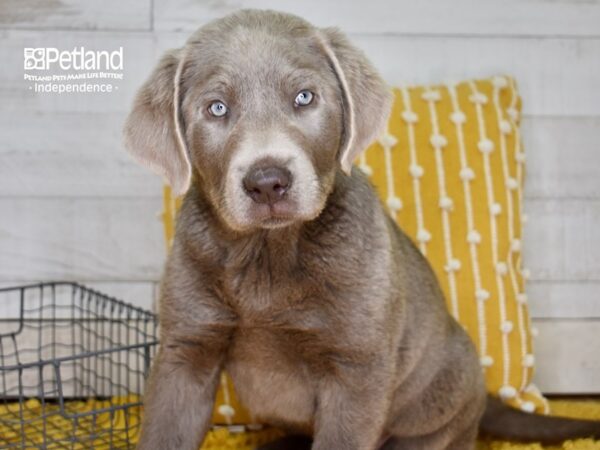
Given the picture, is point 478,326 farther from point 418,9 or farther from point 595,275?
point 418,9

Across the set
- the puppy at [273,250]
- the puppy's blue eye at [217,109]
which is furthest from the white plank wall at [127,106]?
the puppy's blue eye at [217,109]

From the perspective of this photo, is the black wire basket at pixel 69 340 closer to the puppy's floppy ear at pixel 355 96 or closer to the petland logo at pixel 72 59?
the petland logo at pixel 72 59

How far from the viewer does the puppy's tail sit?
7.95 feet

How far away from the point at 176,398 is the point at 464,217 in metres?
1.10

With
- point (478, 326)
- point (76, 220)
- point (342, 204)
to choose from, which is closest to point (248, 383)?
point (342, 204)

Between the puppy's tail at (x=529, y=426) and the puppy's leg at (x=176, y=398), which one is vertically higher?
the puppy's leg at (x=176, y=398)

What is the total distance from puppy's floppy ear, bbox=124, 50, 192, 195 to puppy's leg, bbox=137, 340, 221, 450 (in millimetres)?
361

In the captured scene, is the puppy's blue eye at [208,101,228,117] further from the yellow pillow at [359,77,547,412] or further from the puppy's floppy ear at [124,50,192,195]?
the yellow pillow at [359,77,547,412]

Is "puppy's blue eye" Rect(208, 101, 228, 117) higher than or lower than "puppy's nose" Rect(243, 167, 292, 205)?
higher

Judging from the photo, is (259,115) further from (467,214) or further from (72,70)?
(72,70)

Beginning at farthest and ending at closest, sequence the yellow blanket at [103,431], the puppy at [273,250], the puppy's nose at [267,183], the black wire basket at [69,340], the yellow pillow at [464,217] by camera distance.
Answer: the black wire basket at [69,340]
the yellow pillow at [464,217]
the yellow blanket at [103,431]
the puppy at [273,250]
the puppy's nose at [267,183]

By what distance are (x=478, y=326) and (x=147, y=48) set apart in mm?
1378

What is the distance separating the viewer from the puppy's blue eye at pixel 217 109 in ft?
6.07

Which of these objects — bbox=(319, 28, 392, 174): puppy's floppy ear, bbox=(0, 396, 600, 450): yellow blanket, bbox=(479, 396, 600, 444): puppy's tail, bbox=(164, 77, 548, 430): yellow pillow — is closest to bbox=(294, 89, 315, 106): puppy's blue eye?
bbox=(319, 28, 392, 174): puppy's floppy ear
